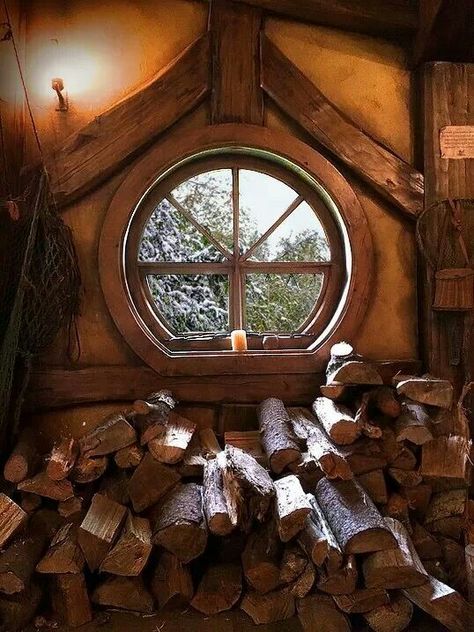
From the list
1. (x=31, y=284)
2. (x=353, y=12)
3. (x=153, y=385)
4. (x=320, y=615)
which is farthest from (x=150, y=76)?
(x=320, y=615)

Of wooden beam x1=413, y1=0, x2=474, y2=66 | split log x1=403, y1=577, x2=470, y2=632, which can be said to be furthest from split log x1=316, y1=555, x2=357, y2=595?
wooden beam x1=413, y1=0, x2=474, y2=66

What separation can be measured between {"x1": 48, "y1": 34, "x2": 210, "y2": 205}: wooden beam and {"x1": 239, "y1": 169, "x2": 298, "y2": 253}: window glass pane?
0.51m

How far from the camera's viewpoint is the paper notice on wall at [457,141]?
2623 mm

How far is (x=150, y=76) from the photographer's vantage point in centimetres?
260

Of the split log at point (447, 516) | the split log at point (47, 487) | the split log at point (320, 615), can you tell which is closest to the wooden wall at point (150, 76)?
the split log at point (47, 487)

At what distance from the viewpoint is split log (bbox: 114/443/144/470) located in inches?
79.6

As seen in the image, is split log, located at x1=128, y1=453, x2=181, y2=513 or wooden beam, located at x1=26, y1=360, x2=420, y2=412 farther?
wooden beam, located at x1=26, y1=360, x2=420, y2=412

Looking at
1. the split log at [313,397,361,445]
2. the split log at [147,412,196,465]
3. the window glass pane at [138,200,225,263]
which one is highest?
the window glass pane at [138,200,225,263]

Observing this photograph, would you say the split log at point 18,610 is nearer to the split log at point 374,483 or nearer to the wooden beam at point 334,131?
the split log at point 374,483

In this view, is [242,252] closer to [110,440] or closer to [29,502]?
[110,440]

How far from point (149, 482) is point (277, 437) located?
54 cm

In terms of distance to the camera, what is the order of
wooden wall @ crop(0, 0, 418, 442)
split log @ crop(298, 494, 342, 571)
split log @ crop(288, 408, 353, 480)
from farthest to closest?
wooden wall @ crop(0, 0, 418, 442), split log @ crop(288, 408, 353, 480), split log @ crop(298, 494, 342, 571)

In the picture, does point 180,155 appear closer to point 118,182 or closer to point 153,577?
point 118,182

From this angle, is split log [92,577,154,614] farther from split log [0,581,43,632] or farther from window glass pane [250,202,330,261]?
window glass pane [250,202,330,261]
